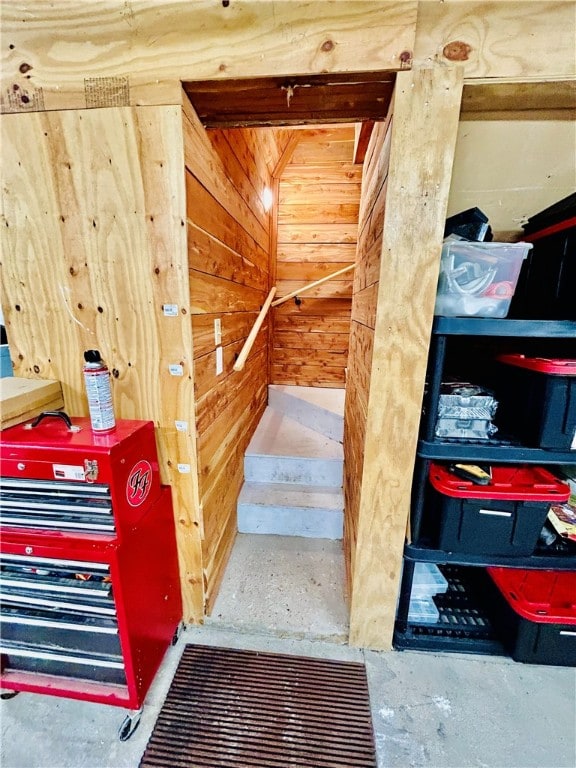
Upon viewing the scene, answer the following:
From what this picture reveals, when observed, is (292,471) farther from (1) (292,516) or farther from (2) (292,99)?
(2) (292,99)

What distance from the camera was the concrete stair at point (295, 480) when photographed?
2.00m

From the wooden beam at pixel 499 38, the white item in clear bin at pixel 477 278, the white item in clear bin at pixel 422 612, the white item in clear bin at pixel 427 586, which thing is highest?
the wooden beam at pixel 499 38

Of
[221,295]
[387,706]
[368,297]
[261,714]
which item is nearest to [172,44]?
[221,295]

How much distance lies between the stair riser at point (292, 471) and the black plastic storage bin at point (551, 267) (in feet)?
4.64

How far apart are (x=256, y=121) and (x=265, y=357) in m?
2.00

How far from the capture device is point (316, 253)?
311 cm

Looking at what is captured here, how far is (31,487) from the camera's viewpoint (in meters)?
1.00

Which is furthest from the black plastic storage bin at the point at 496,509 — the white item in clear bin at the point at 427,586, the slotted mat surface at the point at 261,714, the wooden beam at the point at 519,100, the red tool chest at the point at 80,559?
the wooden beam at the point at 519,100

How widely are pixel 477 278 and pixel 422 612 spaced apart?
4.78 feet

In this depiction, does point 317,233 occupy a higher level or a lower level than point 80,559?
higher

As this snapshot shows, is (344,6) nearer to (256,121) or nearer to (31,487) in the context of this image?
(256,121)

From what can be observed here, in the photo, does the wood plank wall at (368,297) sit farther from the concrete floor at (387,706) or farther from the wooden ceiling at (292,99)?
the concrete floor at (387,706)

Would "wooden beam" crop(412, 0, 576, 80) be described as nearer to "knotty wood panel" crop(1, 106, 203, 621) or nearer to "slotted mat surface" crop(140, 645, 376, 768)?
"knotty wood panel" crop(1, 106, 203, 621)

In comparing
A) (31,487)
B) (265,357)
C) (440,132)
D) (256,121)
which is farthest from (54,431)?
(265,357)
